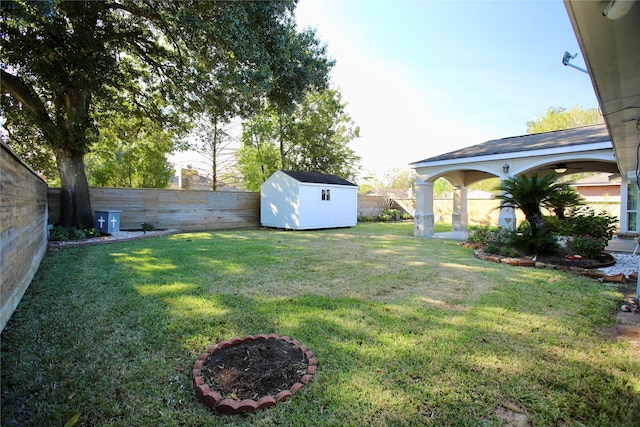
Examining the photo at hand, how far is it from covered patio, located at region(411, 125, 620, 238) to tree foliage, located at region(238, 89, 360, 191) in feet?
34.9

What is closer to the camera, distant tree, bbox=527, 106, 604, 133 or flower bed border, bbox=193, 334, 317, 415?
flower bed border, bbox=193, 334, 317, 415

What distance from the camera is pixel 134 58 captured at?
10.3 metres

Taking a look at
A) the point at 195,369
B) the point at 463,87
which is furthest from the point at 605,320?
the point at 463,87

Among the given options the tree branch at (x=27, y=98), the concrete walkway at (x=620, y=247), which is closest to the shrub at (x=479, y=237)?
the concrete walkway at (x=620, y=247)

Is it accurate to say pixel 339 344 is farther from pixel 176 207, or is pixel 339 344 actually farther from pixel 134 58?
pixel 134 58

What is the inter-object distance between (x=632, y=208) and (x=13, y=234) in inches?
599

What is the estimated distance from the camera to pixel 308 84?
8.89 meters

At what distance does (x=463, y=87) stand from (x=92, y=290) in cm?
1817

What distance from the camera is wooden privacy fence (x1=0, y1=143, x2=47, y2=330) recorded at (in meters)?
2.68

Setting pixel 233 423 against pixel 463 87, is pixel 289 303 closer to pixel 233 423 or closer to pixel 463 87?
pixel 233 423

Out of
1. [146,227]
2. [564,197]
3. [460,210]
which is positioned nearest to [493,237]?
[564,197]

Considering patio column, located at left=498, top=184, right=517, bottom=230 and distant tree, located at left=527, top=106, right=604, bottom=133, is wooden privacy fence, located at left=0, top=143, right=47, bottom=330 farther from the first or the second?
distant tree, located at left=527, top=106, right=604, bottom=133

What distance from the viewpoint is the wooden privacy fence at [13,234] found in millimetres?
2678

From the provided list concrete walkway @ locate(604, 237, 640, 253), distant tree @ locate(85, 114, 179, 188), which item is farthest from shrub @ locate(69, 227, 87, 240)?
concrete walkway @ locate(604, 237, 640, 253)
